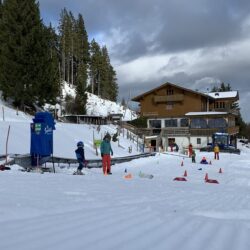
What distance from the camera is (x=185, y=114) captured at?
215ft

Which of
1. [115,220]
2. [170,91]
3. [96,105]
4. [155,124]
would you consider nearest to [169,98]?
[170,91]

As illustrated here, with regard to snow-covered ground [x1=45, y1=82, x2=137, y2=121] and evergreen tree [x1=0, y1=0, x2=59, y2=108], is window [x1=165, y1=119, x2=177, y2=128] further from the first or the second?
evergreen tree [x1=0, y1=0, x2=59, y2=108]

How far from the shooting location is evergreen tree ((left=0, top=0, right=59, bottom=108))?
134 feet

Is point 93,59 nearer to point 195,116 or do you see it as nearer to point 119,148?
point 195,116

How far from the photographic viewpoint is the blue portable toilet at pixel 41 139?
16891mm

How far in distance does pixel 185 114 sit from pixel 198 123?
318cm

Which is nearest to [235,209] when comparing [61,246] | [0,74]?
[61,246]

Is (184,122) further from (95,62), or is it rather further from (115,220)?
(115,220)

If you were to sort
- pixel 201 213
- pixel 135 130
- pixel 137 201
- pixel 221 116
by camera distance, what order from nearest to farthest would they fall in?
pixel 201 213 < pixel 137 201 < pixel 135 130 < pixel 221 116

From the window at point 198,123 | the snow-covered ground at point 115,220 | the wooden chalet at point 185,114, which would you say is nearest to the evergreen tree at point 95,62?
the wooden chalet at point 185,114

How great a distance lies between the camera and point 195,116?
63188 mm

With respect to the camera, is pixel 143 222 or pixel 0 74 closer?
pixel 143 222

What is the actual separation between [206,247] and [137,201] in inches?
150

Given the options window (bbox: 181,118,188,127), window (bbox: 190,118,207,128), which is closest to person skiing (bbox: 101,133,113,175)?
window (bbox: 190,118,207,128)
